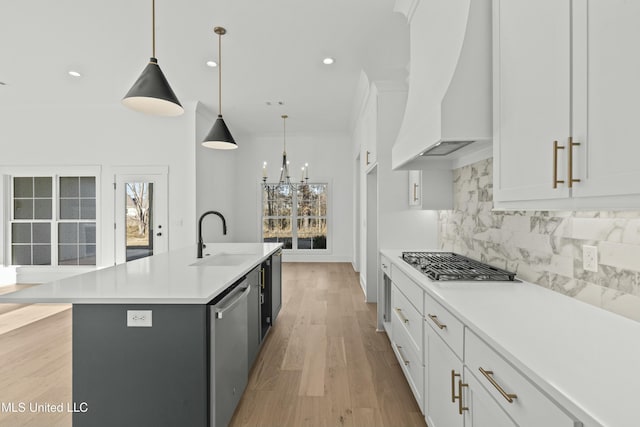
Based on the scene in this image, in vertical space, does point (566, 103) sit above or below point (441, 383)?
above

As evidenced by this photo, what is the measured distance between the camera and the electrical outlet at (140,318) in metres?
1.52

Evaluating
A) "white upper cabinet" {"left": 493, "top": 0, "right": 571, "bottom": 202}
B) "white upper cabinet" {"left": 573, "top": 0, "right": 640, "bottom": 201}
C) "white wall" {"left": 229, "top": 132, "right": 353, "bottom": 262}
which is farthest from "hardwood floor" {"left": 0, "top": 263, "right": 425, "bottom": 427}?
"white wall" {"left": 229, "top": 132, "right": 353, "bottom": 262}

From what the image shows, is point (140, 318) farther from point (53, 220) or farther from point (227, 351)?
point (53, 220)

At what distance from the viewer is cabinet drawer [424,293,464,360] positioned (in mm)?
1383

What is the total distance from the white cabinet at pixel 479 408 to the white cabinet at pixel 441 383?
4cm

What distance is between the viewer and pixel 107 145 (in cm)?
570

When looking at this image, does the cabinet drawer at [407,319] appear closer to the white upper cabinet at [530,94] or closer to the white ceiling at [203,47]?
the white upper cabinet at [530,94]

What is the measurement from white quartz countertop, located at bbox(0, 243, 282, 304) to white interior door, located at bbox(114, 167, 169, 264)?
3.42 metres

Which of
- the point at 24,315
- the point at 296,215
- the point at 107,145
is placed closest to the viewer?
the point at 24,315

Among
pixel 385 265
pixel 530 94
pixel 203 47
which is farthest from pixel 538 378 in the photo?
pixel 203 47

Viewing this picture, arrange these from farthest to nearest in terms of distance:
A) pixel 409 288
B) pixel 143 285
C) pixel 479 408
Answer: pixel 409 288 → pixel 143 285 → pixel 479 408

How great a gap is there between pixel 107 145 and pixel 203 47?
3.20m

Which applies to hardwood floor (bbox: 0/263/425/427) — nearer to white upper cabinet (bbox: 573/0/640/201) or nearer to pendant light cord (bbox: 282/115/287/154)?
white upper cabinet (bbox: 573/0/640/201)

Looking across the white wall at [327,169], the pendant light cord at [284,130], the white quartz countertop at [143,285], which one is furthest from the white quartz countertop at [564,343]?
the white wall at [327,169]
